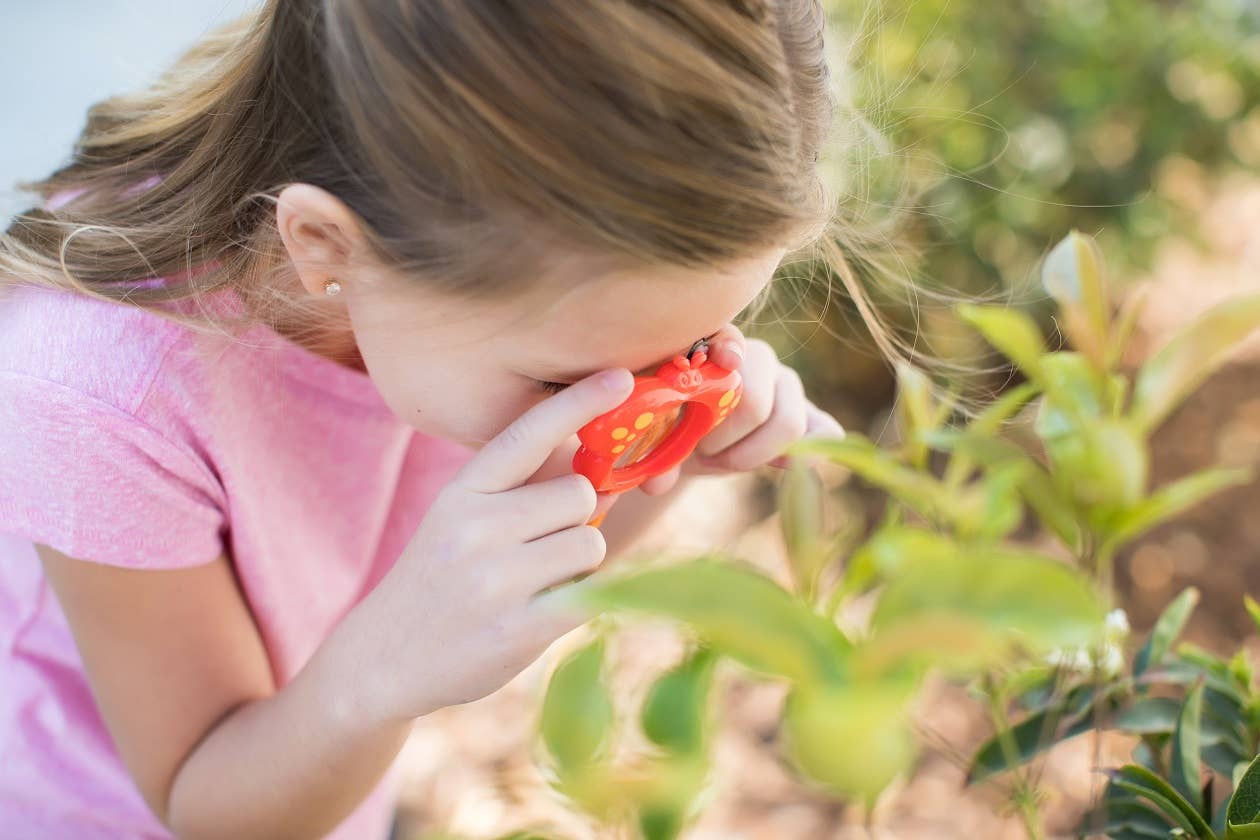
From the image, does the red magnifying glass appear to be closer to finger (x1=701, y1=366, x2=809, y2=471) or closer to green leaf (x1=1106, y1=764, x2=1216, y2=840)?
finger (x1=701, y1=366, x2=809, y2=471)

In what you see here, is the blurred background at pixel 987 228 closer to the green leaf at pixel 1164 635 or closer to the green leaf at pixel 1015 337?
the green leaf at pixel 1164 635

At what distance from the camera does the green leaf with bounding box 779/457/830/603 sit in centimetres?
51

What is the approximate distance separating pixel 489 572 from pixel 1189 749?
42 centimetres

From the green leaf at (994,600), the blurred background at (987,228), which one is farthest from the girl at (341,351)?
the blurred background at (987,228)

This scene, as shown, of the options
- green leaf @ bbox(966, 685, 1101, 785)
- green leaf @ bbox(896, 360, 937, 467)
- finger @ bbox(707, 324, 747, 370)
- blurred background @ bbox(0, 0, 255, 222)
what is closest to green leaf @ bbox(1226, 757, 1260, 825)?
green leaf @ bbox(966, 685, 1101, 785)

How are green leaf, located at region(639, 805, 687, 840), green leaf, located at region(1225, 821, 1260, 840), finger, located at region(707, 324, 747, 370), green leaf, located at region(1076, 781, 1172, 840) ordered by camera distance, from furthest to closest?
finger, located at region(707, 324, 747, 370)
green leaf, located at region(1076, 781, 1172, 840)
green leaf, located at region(1225, 821, 1260, 840)
green leaf, located at region(639, 805, 687, 840)

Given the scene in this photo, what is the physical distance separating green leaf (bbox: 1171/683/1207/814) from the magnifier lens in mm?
382

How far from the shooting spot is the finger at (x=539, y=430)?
2.37 ft

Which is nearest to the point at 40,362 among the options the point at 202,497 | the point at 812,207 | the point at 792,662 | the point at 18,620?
the point at 202,497

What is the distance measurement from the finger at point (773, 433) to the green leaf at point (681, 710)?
600mm

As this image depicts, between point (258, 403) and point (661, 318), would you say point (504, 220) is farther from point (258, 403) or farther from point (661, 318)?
point (258, 403)

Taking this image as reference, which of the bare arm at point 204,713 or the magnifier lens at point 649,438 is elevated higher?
the magnifier lens at point 649,438

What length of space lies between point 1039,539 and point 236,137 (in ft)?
5.52

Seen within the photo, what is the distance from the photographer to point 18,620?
39.8 inches
